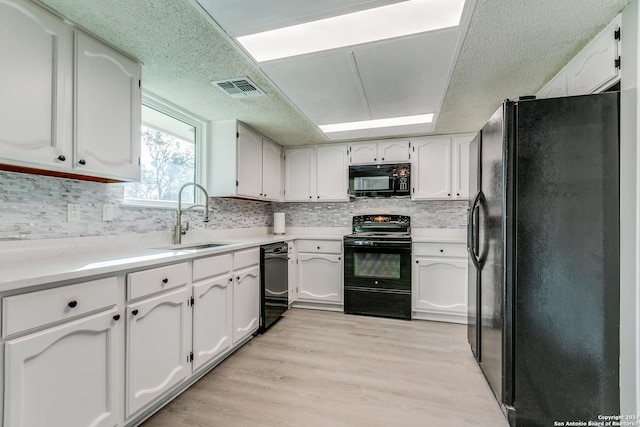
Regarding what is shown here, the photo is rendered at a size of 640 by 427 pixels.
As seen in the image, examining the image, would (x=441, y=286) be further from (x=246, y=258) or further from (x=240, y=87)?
(x=240, y=87)

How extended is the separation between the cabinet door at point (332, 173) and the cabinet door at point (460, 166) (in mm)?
1292

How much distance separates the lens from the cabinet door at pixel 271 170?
3.51m

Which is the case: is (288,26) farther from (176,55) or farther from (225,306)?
(225,306)

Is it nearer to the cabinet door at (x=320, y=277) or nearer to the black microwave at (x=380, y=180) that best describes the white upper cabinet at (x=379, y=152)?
the black microwave at (x=380, y=180)

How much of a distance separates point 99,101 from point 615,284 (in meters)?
2.83

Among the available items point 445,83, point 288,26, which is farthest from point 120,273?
point 445,83

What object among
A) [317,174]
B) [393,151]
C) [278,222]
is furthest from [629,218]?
[278,222]

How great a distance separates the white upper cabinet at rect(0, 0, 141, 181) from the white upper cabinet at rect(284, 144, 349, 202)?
231 centimetres

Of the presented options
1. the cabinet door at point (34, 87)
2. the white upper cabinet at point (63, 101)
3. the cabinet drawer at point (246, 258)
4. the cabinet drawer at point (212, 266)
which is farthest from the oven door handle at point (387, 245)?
the cabinet door at point (34, 87)

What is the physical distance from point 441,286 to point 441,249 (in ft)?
1.32

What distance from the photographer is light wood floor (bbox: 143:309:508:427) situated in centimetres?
165

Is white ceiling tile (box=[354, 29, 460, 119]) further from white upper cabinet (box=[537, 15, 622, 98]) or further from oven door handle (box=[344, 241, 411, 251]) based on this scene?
oven door handle (box=[344, 241, 411, 251])

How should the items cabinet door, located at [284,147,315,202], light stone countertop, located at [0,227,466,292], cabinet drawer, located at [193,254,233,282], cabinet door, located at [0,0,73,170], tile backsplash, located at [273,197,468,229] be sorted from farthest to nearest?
1. cabinet door, located at [284,147,315,202]
2. tile backsplash, located at [273,197,468,229]
3. cabinet drawer, located at [193,254,233,282]
4. cabinet door, located at [0,0,73,170]
5. light stone countertop, located at [0,227,466,292]

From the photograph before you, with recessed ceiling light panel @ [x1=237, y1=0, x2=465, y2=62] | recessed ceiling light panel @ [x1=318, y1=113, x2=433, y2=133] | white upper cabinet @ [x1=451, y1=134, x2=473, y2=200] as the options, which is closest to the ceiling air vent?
recessed ceiling light panel @ [x1=237, y1=0, x2=465, y2=62]
